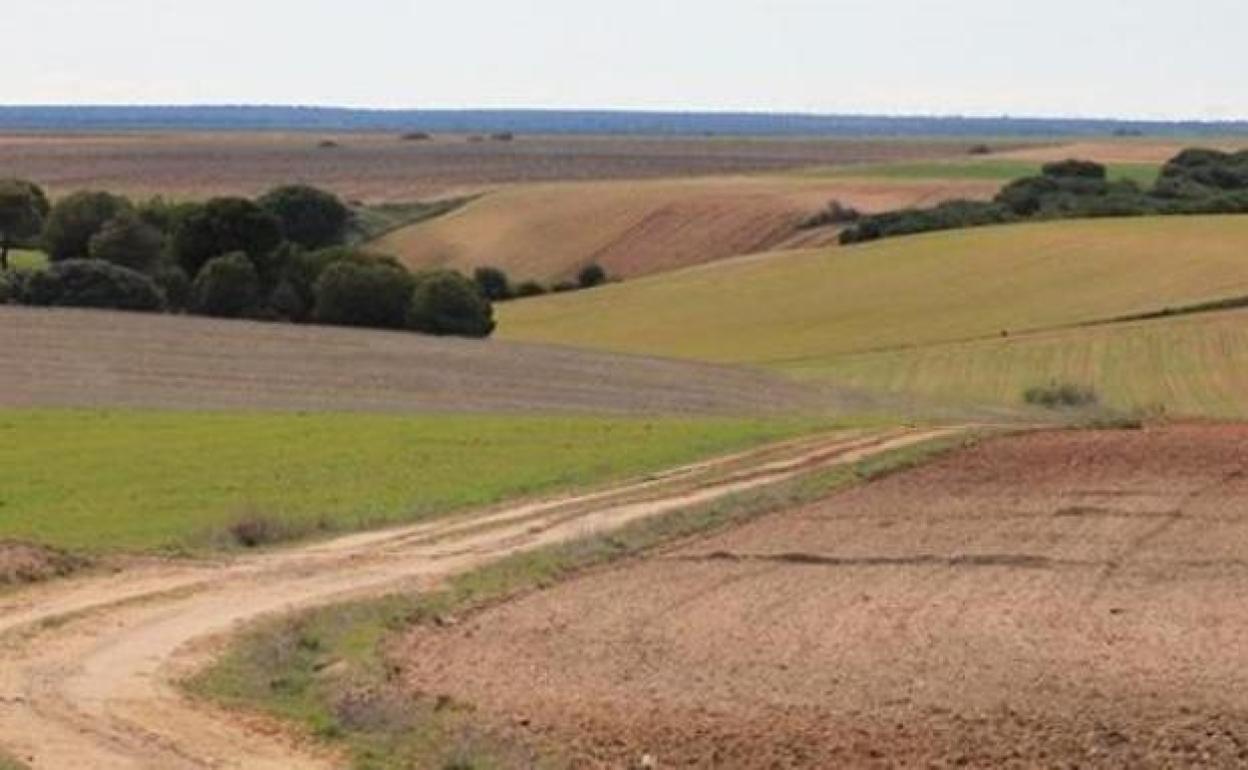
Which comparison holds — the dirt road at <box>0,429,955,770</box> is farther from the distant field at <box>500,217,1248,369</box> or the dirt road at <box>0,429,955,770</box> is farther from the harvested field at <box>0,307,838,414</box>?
the distant field at <box>500,217,1248,369</box>

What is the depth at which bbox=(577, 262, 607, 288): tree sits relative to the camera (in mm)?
111312

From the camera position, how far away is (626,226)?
12556 cm

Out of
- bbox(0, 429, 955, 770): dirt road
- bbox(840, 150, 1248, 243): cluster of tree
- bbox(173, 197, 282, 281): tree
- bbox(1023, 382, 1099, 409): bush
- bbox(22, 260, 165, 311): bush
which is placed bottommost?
bbox(840, 150, 1248, 243): cluster of tree

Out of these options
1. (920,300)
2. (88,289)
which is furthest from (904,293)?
(88,289)

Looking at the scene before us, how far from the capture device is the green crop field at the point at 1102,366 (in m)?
63.2

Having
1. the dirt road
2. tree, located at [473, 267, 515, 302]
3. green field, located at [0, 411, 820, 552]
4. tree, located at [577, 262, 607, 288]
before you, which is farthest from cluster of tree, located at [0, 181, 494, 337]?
the dirt road

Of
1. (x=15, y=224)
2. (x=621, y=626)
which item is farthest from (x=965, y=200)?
(x=621, y=626)

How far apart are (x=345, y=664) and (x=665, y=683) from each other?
11.1 feet

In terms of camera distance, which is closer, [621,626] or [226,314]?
[621,626]

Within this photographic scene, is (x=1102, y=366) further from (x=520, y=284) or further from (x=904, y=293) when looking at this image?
(x=520, y=284)

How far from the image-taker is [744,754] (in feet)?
58.6

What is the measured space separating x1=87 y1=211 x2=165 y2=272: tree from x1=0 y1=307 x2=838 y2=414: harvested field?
16.2 metres

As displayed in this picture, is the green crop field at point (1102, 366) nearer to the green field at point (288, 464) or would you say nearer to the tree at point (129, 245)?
the green field at point (288, 464)

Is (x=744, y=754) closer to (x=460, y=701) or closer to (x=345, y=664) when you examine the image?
(x=460, y=701)
